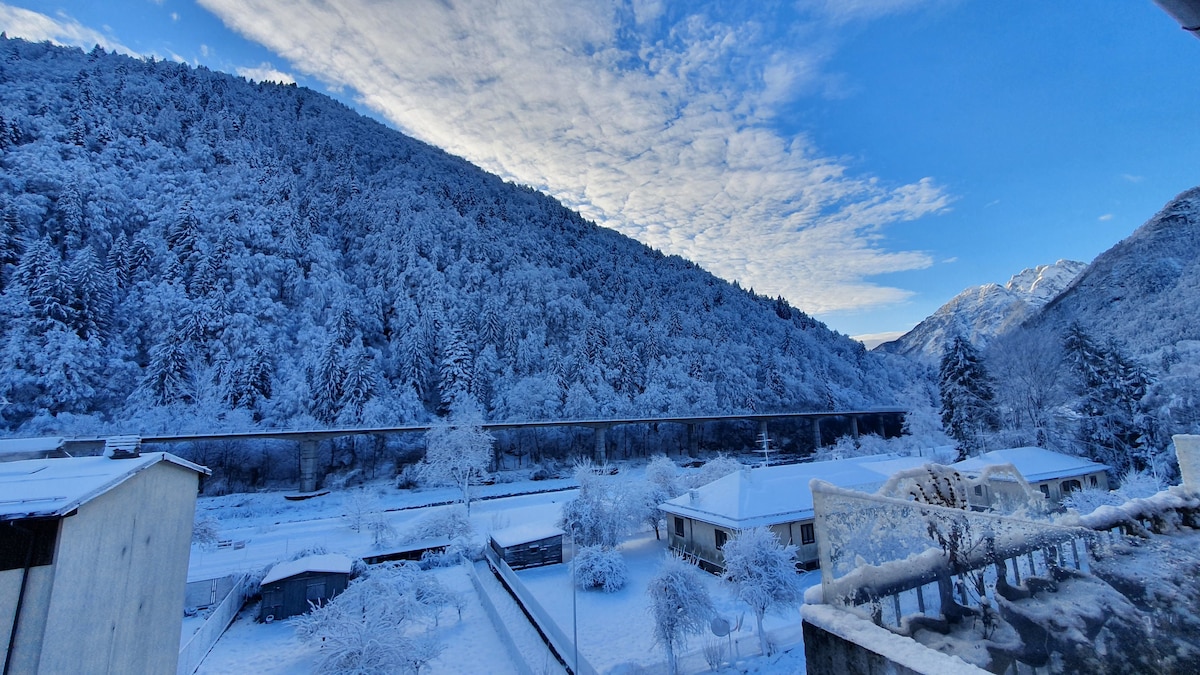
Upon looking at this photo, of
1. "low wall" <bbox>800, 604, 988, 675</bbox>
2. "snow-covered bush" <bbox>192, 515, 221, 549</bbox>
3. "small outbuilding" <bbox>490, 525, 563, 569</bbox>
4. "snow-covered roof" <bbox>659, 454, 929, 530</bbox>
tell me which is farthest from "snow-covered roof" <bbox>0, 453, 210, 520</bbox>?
"snow-covered bush" <bbox>192, 515, 221, 549</bbox>

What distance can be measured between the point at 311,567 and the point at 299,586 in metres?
0.70

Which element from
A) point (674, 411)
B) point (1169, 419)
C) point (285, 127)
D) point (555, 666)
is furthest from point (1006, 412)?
point (285, 127)

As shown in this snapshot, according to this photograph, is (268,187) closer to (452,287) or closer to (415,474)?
(452,287)

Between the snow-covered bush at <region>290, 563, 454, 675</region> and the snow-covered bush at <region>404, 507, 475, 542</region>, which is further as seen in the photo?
the snow-covered bush at <region>404, 507, 475, 542</region>

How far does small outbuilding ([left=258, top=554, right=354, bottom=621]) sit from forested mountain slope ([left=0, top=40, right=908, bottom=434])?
1038 inches

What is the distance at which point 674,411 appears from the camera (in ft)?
189

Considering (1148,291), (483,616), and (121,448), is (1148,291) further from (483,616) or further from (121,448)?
(121,448)

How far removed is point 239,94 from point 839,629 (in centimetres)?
10180

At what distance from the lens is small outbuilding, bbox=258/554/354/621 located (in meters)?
17.6

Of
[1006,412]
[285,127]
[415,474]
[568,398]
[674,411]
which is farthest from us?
[285,127]

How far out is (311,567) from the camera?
59.9 ft

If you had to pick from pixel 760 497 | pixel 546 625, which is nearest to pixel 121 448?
pixel 546 625

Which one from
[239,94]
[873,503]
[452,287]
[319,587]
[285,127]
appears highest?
[239,94]

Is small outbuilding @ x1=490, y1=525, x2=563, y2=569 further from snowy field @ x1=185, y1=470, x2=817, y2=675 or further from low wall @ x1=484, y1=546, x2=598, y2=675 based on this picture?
low wall @ x1=484, y1=546, x2=598, y2=675
